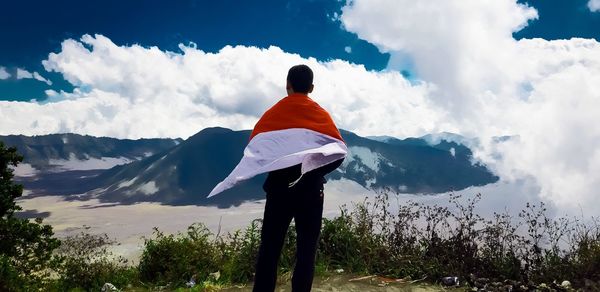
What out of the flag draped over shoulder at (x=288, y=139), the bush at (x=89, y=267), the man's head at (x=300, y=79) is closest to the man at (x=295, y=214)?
the man's head at (x=300, y=79)

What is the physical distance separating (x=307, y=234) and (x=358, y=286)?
306 centimetres

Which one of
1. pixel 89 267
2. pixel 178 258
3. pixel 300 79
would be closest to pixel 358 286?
pixel 178 258

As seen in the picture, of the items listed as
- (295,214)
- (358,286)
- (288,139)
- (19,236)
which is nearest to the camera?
(295,214)

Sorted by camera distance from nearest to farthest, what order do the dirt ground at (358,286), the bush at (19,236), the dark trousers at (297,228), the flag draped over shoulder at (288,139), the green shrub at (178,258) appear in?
the dark trousers at (297,228) < the flag draped over shoulder at (288,139) < the bush at (19,236) < the dirt ground at (358,286) < the green shrub at (178,258)

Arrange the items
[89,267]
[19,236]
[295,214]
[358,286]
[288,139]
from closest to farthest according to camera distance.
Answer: [295,214] → [288,139] → [19,236] → [358,286] → [89,267]

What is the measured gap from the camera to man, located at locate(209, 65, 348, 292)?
4.06 metres

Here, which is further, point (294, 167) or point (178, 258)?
point (178, 258)

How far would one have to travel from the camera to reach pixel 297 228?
4.15m

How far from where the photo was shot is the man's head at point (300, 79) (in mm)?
4312

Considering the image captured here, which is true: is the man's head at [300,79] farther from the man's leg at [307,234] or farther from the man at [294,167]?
the man's leg at [307,234]

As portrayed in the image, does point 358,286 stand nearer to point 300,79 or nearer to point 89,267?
point 300,79

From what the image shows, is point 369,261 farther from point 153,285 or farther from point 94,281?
point 94,281

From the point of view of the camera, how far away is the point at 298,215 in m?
4.07

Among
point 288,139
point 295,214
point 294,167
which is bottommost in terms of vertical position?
point 295,214
